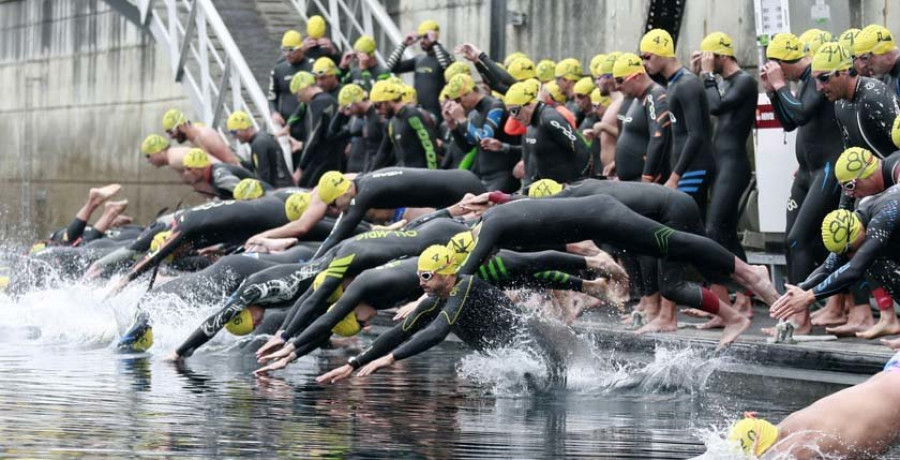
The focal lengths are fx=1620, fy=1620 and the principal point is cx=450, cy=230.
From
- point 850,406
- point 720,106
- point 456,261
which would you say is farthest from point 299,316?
point 850,406

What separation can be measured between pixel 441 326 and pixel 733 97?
3.47m

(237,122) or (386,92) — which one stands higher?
(386,92)

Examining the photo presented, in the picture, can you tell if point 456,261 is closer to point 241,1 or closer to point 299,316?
point 299,316

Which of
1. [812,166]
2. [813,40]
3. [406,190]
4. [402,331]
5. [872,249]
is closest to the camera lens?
[872,249]

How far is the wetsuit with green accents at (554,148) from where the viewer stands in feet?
41.7

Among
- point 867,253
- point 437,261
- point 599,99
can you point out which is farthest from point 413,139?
point 867,253

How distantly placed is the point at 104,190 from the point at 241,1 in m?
4.39

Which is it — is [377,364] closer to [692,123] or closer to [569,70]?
[692,123]

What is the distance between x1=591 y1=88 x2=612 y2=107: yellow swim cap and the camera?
563 inches

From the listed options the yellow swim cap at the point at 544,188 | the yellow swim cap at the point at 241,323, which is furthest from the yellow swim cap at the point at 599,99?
the yellow swim cap at the point at 241,323

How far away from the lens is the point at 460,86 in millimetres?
14109

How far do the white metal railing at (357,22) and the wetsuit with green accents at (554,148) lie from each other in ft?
16.7

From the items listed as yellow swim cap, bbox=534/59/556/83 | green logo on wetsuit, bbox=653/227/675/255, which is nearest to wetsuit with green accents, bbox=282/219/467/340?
green logo on wetsuit, bbox=653/227/675/255

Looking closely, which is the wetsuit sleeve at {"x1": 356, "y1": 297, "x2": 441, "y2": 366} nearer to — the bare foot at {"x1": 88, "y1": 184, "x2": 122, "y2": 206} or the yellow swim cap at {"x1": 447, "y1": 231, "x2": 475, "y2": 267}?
the yellow swim cap at {"x1": 447, "y1": 231, "x2": 475, "y2": 267}
